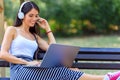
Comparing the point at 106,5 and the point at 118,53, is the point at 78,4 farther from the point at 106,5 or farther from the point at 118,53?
the point at 118,53

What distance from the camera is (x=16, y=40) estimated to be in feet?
14.5

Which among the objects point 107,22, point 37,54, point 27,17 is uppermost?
point 27,17

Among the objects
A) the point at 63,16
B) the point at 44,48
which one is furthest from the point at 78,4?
the point at 44,48

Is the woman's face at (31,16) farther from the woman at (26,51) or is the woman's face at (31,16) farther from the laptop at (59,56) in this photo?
the laptop at (59,56)

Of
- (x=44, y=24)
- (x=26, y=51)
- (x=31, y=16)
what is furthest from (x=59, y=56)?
(x=44, y=24)

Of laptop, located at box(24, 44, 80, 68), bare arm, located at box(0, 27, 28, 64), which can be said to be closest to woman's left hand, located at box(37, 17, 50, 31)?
bare arm, located at box(0, 27, 28, 64)

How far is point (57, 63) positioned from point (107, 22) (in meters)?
13.0

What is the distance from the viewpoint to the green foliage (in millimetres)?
16109

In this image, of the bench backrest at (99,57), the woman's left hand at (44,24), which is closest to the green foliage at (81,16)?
the woman's left hand at (44,24)

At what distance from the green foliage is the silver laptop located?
38.2 ft

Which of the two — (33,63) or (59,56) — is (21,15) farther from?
(59,56)

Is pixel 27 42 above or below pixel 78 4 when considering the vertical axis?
above

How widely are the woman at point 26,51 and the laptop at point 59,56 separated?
65mm

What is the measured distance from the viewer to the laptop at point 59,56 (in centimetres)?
404
